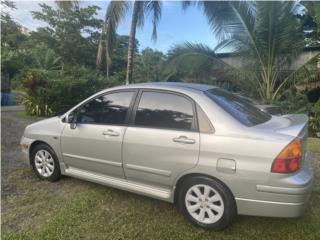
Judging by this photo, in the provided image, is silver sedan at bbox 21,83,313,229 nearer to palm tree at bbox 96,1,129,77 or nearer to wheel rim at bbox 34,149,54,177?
wheel rim at bbox 34,149,54,177

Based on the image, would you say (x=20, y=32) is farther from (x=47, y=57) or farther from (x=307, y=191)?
(x=307, y=191)

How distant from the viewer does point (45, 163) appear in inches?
192

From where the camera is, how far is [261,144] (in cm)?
314

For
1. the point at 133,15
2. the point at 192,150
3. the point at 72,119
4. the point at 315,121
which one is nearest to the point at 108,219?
the point at 192,150

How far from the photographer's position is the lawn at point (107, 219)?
10.9ft

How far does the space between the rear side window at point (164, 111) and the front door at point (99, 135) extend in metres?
0.24

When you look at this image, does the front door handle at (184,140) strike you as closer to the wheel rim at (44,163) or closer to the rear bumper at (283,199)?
the rear bumper at (283,199)

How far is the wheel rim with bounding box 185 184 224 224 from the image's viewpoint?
3371 mm

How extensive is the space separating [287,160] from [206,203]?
0.99m

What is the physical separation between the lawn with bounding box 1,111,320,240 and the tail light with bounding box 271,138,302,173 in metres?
0.79

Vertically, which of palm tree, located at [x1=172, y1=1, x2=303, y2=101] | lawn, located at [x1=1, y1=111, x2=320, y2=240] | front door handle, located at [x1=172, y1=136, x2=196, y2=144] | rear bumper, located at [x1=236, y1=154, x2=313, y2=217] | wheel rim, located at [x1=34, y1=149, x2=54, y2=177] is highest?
palm tree, located at [x1=172, y1=1, x2=303, y2=101]

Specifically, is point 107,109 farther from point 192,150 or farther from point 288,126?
point 288,126

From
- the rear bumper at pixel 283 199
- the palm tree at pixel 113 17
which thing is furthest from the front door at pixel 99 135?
the palm tree at pixel 113 17

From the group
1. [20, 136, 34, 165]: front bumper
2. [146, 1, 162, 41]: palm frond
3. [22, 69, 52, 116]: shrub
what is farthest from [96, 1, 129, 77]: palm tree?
[20, 136, 34, 165]: front bumper
